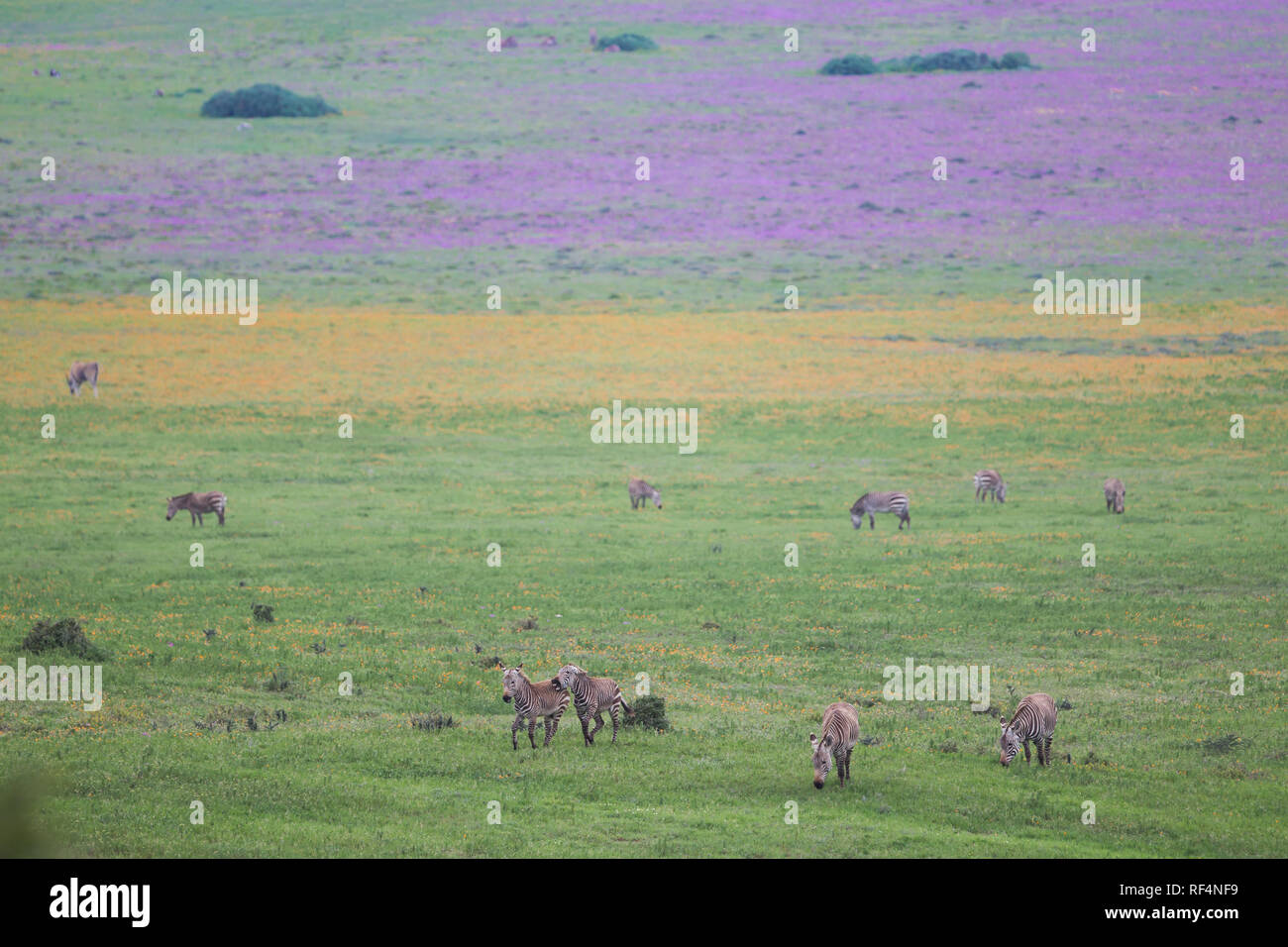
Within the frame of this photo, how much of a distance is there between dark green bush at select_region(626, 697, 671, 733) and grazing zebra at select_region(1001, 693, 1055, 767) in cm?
498

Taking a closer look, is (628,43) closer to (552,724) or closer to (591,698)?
(591,698)

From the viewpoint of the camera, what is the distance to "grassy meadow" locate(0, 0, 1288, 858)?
18688mm

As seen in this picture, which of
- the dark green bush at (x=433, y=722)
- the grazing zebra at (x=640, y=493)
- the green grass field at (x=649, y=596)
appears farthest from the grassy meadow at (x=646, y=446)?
the grazing zebra at (x=640, y=493)

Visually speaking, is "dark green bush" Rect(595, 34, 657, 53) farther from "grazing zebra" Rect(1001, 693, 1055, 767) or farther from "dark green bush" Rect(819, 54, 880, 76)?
"grazing zebra" Rect(1001, 693, 1055, 767)

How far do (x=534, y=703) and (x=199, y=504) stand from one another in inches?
945

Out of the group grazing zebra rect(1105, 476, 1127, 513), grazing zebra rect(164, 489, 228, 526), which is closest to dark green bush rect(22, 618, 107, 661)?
grazing zebra rect(164, 489, 228, 526)

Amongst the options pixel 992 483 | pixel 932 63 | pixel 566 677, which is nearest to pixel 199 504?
pixel 566 677

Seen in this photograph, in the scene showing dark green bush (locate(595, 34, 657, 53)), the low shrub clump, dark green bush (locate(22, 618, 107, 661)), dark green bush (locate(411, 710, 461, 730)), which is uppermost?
dark green bush (locate(595, 34, 657, 53))

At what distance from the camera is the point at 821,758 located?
17922 millimetres

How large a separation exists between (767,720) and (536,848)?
23.6 feet

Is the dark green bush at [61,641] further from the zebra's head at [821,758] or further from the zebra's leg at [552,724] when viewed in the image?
the zebra's head at [821,758]

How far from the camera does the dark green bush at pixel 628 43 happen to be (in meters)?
136

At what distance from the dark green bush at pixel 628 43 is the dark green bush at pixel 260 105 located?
30.8m

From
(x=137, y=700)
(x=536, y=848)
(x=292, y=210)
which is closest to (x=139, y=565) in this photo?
(x=137, y=700)
